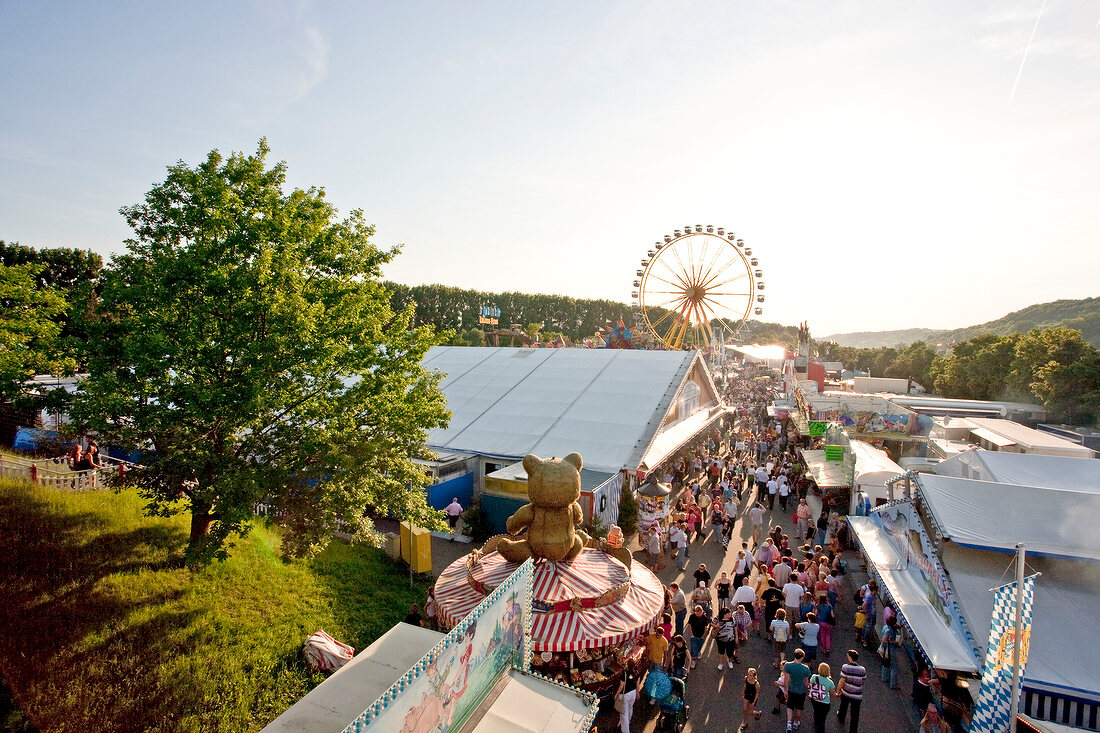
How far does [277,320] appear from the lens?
807 cm

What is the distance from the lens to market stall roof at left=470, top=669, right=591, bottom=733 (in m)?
4.79

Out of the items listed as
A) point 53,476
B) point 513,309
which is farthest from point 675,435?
point 513,309

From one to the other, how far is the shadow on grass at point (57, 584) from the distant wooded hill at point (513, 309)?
44.8 m

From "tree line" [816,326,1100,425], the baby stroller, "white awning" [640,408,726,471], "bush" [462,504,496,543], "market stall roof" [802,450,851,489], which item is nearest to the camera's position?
the baby stroller

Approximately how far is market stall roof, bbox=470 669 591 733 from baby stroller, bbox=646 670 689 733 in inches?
102

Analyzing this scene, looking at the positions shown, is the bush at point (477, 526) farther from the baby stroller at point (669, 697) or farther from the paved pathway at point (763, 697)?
the baby stroller at point (669, 697)

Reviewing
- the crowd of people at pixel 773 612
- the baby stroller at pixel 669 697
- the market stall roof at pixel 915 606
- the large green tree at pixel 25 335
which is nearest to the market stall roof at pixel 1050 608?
the market stall roof at pixel 915 606

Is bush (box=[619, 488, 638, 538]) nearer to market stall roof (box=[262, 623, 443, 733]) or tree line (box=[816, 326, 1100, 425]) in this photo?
market stall roof (box=[262, 623, 443, 733])

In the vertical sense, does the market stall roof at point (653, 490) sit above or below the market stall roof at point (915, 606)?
below

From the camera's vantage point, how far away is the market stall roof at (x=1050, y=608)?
6.43 metres

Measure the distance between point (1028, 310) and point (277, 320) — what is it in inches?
9365

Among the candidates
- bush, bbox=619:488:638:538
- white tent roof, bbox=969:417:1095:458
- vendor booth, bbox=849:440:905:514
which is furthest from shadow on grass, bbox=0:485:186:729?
white tent roof, bbox=969:417:1095:458

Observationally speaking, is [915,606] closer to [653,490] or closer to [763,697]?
[763,697]

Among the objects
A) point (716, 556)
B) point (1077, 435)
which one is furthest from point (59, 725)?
point (1077, 435)
